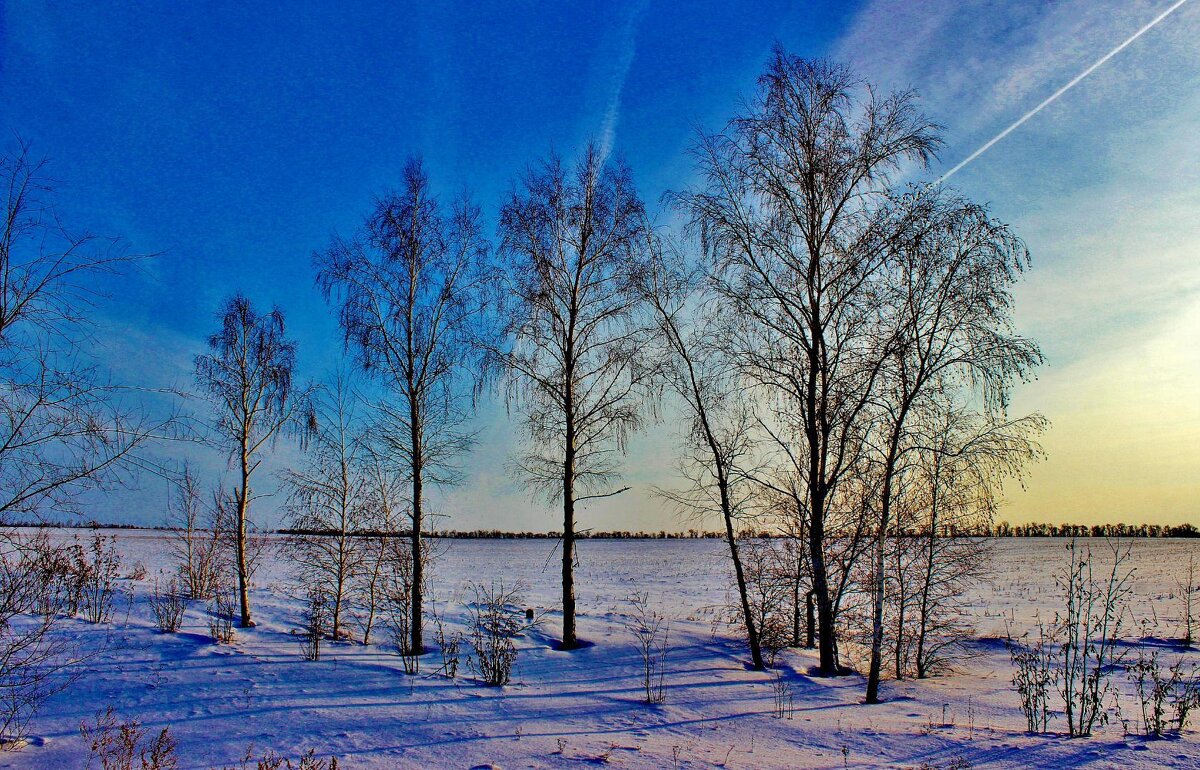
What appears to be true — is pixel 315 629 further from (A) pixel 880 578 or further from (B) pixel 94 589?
(A) pixel 880 578

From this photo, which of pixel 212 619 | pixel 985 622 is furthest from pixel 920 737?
pixel 985 622

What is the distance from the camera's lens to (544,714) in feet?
28.7

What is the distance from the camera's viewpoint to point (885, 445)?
1204 cm

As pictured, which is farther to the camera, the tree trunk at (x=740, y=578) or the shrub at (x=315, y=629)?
the tree trunk at (x=740, y=578)

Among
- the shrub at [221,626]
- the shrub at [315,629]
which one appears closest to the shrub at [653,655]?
the shrub at [315,629]

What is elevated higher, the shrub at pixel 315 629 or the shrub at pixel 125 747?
the shrub at pixel 125 747

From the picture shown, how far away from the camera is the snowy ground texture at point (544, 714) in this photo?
22.6 feet

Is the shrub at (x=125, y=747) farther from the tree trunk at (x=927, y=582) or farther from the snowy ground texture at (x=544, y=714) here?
the tree trunk at (x=927, y=582)

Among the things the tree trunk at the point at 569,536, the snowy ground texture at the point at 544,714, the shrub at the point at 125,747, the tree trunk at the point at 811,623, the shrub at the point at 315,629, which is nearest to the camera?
the shrub at the point at 125,747

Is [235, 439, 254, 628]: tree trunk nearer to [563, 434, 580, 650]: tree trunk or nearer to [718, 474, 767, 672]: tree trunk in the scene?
[563, 434, 580, 650]: tree trunk

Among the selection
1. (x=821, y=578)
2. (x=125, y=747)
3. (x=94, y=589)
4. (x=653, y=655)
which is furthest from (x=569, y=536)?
(x=94, y=589)

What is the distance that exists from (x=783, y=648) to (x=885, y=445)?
6595 mm

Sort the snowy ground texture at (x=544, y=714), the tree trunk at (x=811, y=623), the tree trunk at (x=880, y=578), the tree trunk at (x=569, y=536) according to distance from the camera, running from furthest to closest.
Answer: the tree trunk at (x=811, y=623)
the tree trunk at (x=569, y=536)
the tree trunk at (x=880, y=578)
the snowy ground texture at (x=544, y=714)

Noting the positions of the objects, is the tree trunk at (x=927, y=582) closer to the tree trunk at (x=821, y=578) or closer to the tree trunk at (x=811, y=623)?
the tree trunk at (x=811, y=623)
